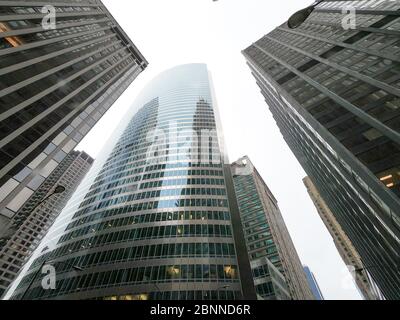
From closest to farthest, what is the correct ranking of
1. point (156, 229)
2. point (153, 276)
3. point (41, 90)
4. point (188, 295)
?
point (41, 90) → point (188, 295) → point (153, 276) → point (156, 229)

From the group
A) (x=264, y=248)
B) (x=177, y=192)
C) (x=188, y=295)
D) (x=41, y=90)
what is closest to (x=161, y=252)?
(x=188, y=295)

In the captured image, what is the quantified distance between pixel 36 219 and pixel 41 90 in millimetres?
127880

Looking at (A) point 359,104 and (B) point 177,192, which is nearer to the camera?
(A) point 359,104

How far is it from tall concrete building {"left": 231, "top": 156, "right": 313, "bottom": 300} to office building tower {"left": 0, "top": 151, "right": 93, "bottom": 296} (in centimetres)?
6498

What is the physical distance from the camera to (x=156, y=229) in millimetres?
46594

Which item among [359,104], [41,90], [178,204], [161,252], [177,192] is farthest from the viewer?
[177,192]

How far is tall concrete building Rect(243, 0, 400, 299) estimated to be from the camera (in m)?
22.8

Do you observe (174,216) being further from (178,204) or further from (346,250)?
(346,250)

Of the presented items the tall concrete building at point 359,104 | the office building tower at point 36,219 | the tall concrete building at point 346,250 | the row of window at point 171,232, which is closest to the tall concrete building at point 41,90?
the row of window at point 171,232

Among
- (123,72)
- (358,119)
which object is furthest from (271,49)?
(358,119)

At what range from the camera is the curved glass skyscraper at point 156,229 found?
3744cm

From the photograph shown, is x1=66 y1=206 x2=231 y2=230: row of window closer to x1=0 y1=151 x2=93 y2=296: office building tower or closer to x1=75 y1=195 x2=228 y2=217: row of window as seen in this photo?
x1=75 y1=195 x2=228 y2=217: row of window

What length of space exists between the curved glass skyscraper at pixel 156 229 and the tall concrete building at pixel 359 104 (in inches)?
Result: 863

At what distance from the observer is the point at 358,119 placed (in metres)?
27.4
